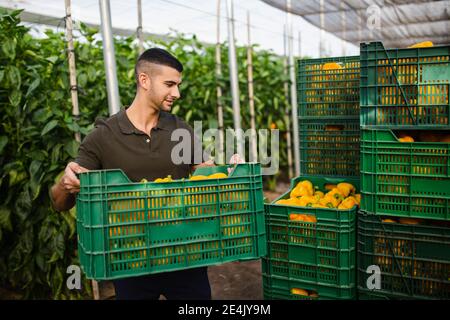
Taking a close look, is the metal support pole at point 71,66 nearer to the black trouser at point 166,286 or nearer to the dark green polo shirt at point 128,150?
the dark green polo shirt at point 128,150

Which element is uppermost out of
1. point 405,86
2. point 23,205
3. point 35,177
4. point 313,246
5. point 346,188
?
point 405,86

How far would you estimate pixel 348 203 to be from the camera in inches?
110

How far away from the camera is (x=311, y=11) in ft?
26.2

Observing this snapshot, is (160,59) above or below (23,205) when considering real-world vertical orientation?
above

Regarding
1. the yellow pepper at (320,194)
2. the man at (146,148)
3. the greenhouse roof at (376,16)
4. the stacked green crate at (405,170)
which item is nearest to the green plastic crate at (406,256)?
the stacked green crate at (405,170)

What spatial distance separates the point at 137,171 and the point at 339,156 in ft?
5.35

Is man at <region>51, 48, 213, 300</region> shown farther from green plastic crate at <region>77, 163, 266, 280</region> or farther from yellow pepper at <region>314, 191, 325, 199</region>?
yellow pepper at <region>314, 191, 325, 199</region>

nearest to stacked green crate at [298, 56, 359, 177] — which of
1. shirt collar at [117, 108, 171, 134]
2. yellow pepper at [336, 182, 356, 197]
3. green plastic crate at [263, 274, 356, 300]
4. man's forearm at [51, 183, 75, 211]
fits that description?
yellow pepper at [336, 182, 356, 197]

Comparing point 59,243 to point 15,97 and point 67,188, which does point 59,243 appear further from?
point 67,188

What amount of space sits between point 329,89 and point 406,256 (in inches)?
51.6

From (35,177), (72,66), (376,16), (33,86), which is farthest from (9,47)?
(376,16)

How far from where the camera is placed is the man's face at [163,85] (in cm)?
234

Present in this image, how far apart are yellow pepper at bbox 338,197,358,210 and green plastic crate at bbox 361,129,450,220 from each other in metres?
0.25
